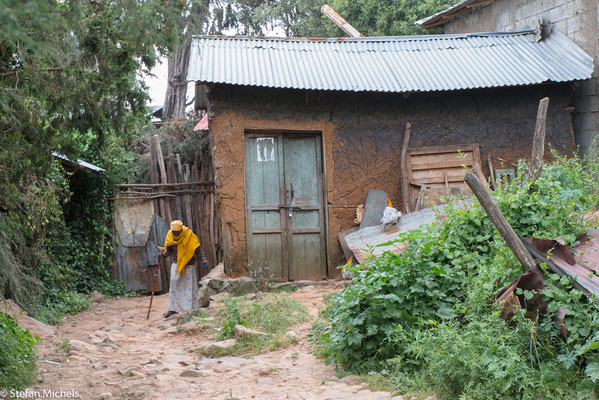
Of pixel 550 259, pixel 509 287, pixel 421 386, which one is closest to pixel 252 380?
pixel 421 386

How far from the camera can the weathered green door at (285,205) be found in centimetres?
907

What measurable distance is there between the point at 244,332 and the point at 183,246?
3039 mm

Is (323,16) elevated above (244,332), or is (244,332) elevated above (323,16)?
(323,16)

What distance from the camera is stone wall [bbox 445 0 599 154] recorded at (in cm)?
935

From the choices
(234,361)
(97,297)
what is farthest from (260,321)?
(97,297)

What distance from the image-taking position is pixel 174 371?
5207mm

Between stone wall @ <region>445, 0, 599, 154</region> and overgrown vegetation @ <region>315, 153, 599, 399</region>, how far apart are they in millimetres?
4654

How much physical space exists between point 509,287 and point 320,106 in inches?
218

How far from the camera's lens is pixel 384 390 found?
4.18 metres

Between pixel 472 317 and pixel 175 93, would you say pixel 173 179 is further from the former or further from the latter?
pixel 175 93

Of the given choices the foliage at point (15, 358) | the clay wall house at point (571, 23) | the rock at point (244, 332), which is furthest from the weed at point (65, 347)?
the clay wall house at point (571, 23)

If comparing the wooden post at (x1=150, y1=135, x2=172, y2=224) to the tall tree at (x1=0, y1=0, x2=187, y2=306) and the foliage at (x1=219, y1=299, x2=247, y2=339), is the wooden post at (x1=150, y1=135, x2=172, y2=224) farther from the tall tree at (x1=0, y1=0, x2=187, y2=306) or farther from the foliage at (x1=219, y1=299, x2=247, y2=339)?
the tall tree at (x1=0, y1=0, x2=187, y2=306)

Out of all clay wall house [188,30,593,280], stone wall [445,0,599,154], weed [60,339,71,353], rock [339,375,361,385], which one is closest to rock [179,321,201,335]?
weed [60,339,71,353]

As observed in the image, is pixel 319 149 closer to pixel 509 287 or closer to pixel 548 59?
pixel 548 59
